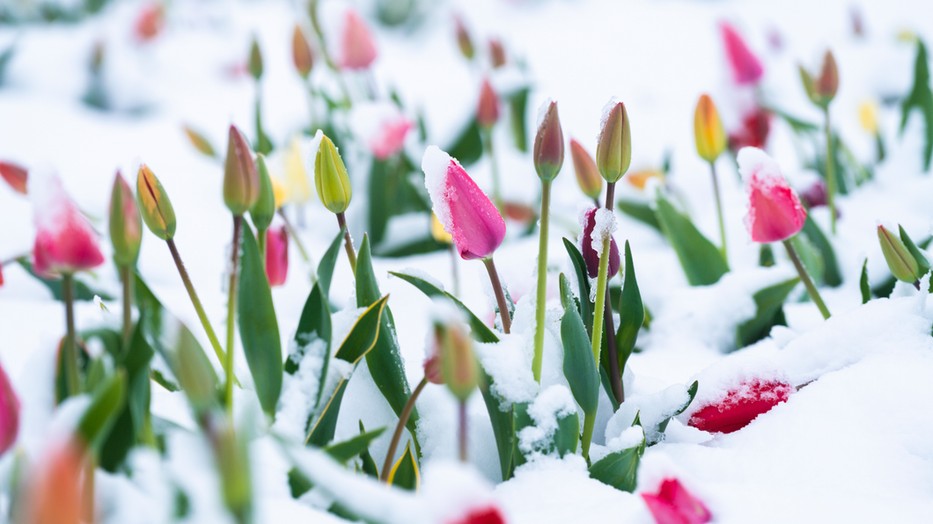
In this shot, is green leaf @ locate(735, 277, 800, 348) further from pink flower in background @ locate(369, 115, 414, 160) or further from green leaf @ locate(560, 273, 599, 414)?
pink flower in background @ locate(369, 115, 414, 160)

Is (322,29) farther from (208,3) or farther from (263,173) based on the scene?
(208,3)

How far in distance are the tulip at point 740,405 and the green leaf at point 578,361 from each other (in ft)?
0.34

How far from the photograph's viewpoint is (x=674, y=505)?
444 mm

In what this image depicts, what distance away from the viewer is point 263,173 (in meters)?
0.52

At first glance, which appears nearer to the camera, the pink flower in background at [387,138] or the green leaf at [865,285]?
the green leaf at [865,285]

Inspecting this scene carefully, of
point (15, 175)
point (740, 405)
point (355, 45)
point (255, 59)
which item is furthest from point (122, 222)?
point (355, 45)

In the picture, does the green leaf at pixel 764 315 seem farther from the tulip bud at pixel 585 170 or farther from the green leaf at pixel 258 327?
the green leaf at pixel 258 327

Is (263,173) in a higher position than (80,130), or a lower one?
higher

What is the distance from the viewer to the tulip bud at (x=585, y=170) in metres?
0.61

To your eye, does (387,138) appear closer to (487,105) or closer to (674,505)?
(487,105)

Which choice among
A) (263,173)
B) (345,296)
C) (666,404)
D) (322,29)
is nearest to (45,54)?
(322,29)

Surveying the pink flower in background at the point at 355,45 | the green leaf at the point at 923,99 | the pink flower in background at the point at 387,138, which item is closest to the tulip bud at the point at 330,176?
the pink flower in background at the point at 387,138

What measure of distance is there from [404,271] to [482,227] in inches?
2.7

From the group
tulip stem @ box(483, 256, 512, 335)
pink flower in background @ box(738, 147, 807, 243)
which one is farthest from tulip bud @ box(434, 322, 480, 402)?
pink flower in background @ box(738, 147, 807, 243)
